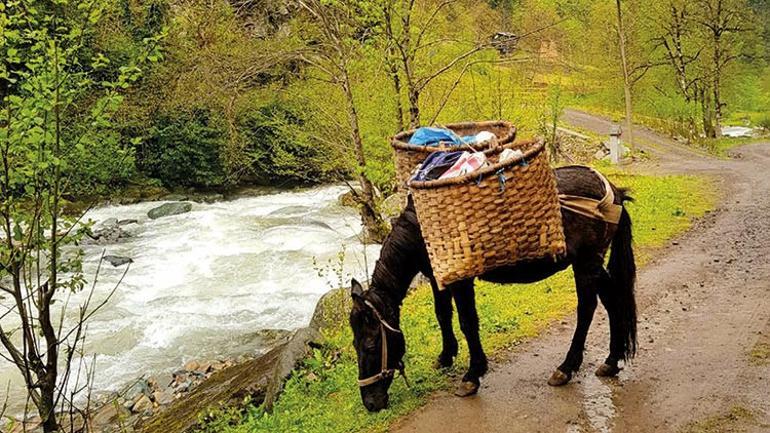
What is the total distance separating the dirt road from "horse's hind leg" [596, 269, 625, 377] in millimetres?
93

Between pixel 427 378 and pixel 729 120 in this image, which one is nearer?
pixel 427 378

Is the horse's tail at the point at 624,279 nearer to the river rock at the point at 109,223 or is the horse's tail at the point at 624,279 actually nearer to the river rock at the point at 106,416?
the river rock at the point at 106,416

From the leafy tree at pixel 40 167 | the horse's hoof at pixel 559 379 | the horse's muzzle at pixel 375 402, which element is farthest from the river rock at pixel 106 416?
the horse's hoof at pixel 559 379

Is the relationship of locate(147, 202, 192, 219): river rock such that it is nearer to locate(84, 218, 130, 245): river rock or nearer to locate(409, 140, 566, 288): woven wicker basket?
locate(84, 218, 130, 245): river rock

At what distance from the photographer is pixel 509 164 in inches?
164

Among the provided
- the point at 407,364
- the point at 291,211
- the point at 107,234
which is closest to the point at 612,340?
the point at 407,364

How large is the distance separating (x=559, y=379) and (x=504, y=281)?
97 centimetres

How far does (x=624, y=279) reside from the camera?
5.23 meters

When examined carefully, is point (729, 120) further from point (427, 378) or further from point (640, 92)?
point (427, 378)

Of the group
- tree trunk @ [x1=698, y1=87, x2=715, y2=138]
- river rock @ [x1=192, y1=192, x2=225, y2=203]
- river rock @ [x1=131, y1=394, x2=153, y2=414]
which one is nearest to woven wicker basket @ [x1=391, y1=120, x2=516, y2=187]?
river rock @ [x1=131, y1=394, x2=153, y2=414]

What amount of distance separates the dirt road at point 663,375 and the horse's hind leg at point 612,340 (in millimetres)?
93

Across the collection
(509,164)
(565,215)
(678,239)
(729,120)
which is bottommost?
(729,120)

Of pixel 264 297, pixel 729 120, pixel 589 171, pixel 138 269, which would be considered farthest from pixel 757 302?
pixel 729 120

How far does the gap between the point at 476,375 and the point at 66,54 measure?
402cm
